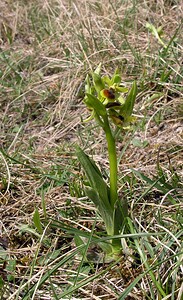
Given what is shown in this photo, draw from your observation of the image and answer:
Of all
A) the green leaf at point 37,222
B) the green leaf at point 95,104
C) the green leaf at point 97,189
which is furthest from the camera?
the green leaf at point 37,222

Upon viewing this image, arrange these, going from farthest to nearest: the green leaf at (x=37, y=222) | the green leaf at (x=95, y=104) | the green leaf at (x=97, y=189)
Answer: the green leaf at (x=37, y=222), the green leaf at (x=97, y=189), the green leaf at (x=95, y=104)

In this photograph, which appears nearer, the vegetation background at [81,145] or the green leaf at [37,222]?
the vegetation background at [81,145]

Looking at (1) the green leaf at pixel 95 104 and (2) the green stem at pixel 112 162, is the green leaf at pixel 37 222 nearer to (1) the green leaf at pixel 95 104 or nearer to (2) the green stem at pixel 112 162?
(2) the green stem at pixel 112 162

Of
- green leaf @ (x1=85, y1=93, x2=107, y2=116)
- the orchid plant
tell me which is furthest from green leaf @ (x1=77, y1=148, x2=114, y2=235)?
green leaf @ (x1=85, y1=93, x2=107, y2=116)

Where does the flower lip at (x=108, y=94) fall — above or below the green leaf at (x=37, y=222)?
above

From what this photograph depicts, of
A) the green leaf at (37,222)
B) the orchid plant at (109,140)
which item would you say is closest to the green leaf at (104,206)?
the orchid plant at (109,140)

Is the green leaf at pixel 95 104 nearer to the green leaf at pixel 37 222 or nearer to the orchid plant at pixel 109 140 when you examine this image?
the orchid plant at pixel 109 140

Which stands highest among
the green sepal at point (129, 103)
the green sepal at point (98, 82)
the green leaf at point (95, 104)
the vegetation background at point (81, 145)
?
the green sepal at point (98, 82)
